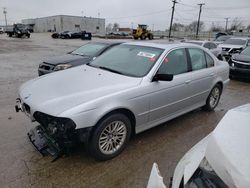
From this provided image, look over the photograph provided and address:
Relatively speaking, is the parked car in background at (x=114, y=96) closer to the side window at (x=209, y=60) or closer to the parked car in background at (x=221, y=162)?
the side window at (x=209, y=60)

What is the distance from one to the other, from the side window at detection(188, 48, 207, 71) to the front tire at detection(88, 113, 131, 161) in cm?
202

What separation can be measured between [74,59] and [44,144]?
4643 millimetres

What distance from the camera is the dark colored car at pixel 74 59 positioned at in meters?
7.02

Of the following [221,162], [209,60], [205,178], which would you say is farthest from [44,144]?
[209,60]

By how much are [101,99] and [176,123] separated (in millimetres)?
→ 2196

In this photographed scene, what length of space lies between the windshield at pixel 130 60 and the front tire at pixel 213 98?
6.39ft

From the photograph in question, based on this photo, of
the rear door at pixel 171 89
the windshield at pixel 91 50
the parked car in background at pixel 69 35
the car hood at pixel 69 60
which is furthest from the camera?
the parked car in background at pixel 69 35

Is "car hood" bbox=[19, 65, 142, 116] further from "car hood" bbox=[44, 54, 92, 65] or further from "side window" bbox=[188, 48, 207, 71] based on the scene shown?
"car hood" bbox=[44, 54, 92, 65]

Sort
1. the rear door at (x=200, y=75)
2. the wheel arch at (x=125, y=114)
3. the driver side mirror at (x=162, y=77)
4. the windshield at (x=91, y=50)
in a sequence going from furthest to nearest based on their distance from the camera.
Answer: the windshield at (x=91, y=50) → the rear door at (x=200, y=75) → the driver side mirror at (x=162, y=77) → the wheel arch at (x=125, y=114)

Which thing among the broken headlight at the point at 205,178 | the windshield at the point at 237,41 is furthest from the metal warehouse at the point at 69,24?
the broken headlight at the point at 205,178

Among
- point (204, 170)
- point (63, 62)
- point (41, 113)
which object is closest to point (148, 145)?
point (41, 113)

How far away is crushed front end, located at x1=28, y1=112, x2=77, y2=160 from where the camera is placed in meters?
2.65

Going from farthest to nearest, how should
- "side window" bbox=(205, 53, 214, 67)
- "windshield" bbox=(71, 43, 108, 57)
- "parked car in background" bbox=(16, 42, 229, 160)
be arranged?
"windshield" bbox=(71, 43, 108, 57) < "side window" bbox=(205, 53, 214, 67) < "parked car in background" bbox=(16, 42, 229, 160)

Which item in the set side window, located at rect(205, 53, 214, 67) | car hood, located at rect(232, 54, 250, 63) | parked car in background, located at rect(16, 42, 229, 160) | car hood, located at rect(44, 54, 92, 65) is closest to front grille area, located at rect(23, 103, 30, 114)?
parked car in background, located at rect(16, 42, 229, 160)
